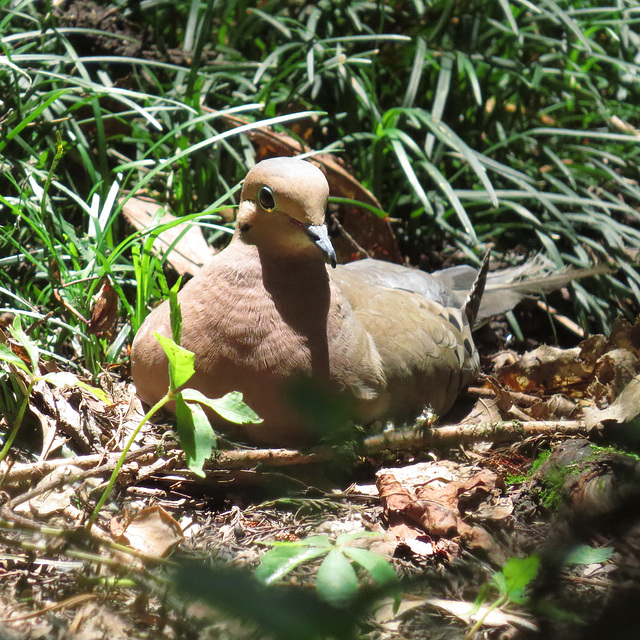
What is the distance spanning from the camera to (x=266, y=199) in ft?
8.84

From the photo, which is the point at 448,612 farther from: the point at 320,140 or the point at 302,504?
the point at 320,140

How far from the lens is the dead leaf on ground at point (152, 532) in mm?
2154

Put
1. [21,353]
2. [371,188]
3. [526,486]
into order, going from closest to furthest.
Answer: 1. [526,486]
2. [21,353]
3. [371,188]

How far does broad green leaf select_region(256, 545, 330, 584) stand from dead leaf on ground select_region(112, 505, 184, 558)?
476 millimetres

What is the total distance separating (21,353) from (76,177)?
1.42 m

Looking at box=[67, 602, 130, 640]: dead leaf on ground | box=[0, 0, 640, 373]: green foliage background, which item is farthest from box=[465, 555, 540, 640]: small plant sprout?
box=[0, 0, 640, 373]: green foliage background

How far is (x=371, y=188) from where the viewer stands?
432cm

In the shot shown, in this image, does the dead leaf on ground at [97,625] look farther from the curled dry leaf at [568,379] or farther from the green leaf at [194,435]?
the curled dry leaf at [568,379]

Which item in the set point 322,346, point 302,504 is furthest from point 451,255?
point 302,504

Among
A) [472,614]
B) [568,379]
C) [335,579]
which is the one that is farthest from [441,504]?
[568,379]

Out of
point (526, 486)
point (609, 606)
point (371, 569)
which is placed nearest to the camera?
point (609, 606)

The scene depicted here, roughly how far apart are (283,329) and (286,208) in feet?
1.39

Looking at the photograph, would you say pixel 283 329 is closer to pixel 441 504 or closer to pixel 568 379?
pixel 441 504

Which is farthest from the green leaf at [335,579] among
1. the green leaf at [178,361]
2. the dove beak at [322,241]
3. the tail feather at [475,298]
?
the tail feather at [475,298]
